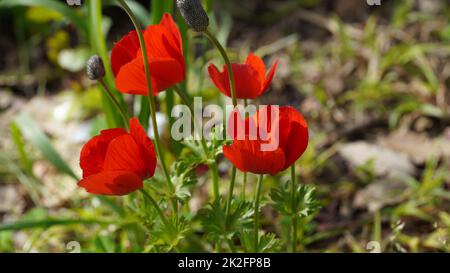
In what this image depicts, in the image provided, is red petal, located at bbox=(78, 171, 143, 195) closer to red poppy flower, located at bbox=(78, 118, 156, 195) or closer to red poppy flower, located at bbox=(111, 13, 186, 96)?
red poppy flower, located at bbox=(78, 118, 156, 195)

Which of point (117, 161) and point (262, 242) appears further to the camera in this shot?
point (262, 242)

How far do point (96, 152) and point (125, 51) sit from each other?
0.17 m

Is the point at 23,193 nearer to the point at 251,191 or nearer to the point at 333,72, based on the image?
the point at 251,191

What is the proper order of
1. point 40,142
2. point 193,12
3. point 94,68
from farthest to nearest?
1. point 40,142
2. point 94,68
3. point 193,12

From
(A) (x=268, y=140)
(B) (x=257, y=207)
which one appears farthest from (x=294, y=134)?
(B) (x=257, y=207)

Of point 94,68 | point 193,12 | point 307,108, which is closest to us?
point 193,12

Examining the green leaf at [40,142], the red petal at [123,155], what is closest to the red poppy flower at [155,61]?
the red petal at [123,155]

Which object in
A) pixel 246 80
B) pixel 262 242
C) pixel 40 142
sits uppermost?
pixel 246 80

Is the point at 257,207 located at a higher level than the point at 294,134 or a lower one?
lower

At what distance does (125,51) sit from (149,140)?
16 cm

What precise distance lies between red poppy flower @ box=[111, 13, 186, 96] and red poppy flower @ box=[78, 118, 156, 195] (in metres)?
0.07

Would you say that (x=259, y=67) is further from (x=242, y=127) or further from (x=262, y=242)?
(x=262, y=242)

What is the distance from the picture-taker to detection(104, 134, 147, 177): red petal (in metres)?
0.95

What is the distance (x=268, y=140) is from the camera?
0.95 metres
